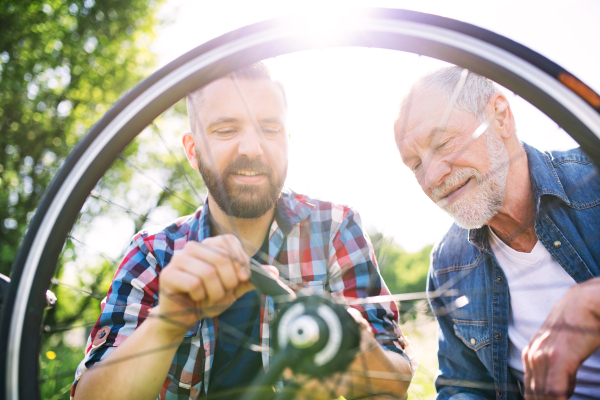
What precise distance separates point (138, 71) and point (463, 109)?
3938mm

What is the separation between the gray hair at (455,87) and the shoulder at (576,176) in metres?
0.23

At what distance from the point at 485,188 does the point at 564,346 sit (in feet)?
1.52

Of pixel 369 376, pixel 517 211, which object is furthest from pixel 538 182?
pixel 369 376

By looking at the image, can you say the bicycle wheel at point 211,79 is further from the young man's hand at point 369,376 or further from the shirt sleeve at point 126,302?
the young man's hand at point 369,376

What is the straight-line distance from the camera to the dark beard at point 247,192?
0.84m

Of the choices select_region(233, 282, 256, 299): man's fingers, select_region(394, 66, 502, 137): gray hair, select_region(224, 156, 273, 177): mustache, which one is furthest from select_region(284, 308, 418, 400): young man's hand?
select_region(394, 66, 502, 137): gray hair

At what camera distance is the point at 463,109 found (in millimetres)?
899

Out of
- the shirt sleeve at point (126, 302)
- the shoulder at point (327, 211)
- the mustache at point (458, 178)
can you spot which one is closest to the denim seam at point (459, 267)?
the mustache at point (458, 178)

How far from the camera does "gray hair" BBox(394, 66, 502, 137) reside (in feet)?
2.97

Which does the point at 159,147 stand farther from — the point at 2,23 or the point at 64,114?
the point at 2,23

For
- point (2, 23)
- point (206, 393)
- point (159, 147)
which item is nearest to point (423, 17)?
point (206, 393)

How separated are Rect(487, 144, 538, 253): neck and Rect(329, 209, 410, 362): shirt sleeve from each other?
375 millimetres

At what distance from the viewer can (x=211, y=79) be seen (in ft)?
2.02

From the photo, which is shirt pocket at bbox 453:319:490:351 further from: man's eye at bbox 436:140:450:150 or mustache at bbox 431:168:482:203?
man's eye at bbox 436:140:450:150
